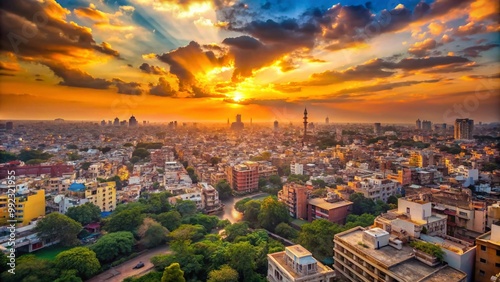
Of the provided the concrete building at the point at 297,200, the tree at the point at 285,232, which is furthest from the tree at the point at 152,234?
the concrete building at the point at 297,200

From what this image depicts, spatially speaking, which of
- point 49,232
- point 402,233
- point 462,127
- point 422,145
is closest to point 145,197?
point 49,232

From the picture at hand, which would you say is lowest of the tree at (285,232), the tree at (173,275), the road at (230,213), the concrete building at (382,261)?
the road at (230,213)

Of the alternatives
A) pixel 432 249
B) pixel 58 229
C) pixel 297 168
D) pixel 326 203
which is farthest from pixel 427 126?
pixel 58 229

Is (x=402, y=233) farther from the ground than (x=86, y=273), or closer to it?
farther from the ground

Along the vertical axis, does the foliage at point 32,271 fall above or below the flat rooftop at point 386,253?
below

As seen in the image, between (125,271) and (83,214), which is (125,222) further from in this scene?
(125,271)

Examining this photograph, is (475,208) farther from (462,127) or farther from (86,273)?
(462,127)

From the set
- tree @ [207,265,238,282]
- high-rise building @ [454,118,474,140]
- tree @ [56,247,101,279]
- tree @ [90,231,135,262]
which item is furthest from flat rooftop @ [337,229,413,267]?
high-rise building @ [454,118,474,140]

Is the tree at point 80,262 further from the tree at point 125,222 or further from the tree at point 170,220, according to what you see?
the tree at point 170,220
